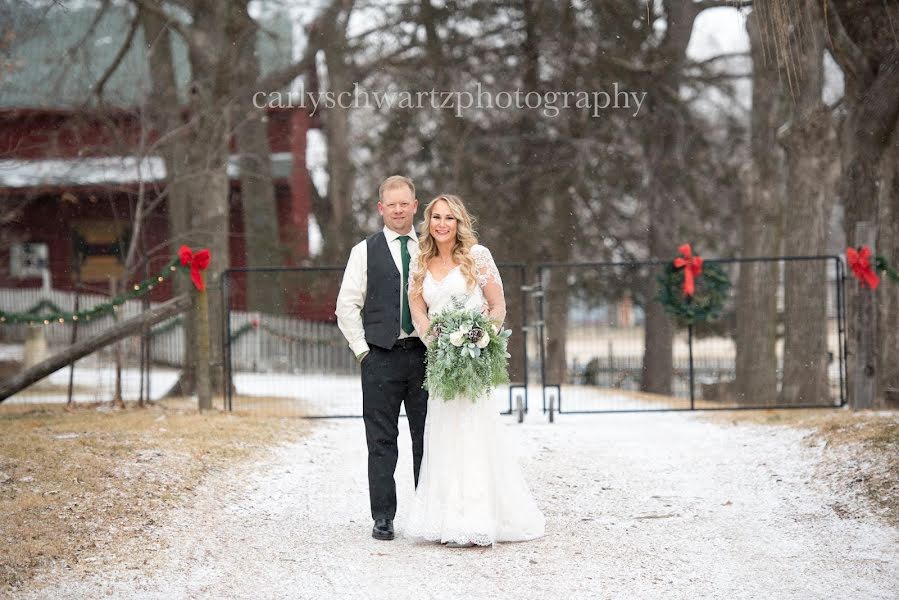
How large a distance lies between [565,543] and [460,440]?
0.93 meters

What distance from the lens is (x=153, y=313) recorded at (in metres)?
13.6

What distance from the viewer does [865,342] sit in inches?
515

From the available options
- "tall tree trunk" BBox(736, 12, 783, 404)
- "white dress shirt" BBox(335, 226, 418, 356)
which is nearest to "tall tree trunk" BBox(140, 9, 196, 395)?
"tall tree trunk" BBox(736, 12, 783, 404)

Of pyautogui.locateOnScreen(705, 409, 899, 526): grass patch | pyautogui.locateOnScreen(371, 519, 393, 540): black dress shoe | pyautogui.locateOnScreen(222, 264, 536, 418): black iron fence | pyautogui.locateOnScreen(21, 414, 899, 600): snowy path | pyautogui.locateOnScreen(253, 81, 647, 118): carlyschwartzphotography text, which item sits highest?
pyautogui.locateOnScreen(253, 81, 647, 118): carlyschwartzphotography text

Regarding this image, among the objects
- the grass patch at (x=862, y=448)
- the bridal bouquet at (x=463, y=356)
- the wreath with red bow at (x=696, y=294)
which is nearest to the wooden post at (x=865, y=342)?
the grass patch at (x=862, y=448)

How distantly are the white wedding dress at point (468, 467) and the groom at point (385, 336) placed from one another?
0.52 feet

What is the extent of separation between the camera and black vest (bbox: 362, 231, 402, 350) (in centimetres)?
719

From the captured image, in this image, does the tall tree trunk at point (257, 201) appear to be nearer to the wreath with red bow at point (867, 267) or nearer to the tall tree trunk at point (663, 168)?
the tall tree trunk at point (663, 168)

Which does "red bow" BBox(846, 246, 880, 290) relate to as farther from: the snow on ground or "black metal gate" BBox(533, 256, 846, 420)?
the snow on ground

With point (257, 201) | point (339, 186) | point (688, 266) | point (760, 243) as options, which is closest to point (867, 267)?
point (688, 266)

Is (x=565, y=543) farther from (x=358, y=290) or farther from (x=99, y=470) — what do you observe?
(x=99, y=470)

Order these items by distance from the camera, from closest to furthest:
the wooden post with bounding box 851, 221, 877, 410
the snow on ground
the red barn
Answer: the wooden post with bounding box 851, 221, 877, 410 → the snow on ground → the red barn

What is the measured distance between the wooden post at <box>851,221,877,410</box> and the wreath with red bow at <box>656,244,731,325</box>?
7.03ft

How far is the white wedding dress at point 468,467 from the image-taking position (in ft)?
23.0
